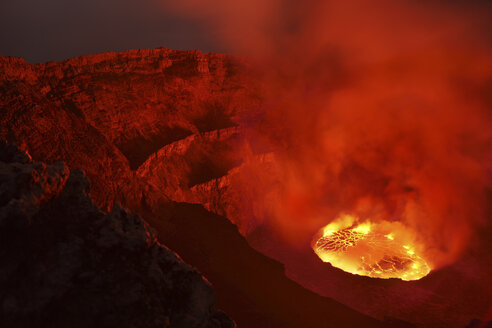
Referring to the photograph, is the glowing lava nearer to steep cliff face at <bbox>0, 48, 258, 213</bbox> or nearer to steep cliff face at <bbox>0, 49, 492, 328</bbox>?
steep cliff face at <bbox>0, 49, 492, 328</bbox>

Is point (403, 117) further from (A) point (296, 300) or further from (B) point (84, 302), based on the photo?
(B) point (84, 302)

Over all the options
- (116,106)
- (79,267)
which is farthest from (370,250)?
(79,267)

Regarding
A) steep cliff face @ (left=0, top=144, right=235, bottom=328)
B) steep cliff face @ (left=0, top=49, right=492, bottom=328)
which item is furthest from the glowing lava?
steep cliff face @ (left=0, top=144, right=235, bottom=328)

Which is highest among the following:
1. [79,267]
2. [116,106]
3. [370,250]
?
[116,106]

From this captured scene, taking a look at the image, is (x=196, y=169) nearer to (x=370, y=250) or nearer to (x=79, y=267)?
(x=370, y=250)

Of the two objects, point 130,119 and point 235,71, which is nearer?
point 130,119

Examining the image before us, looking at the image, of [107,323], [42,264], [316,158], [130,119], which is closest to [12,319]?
[42,264]
